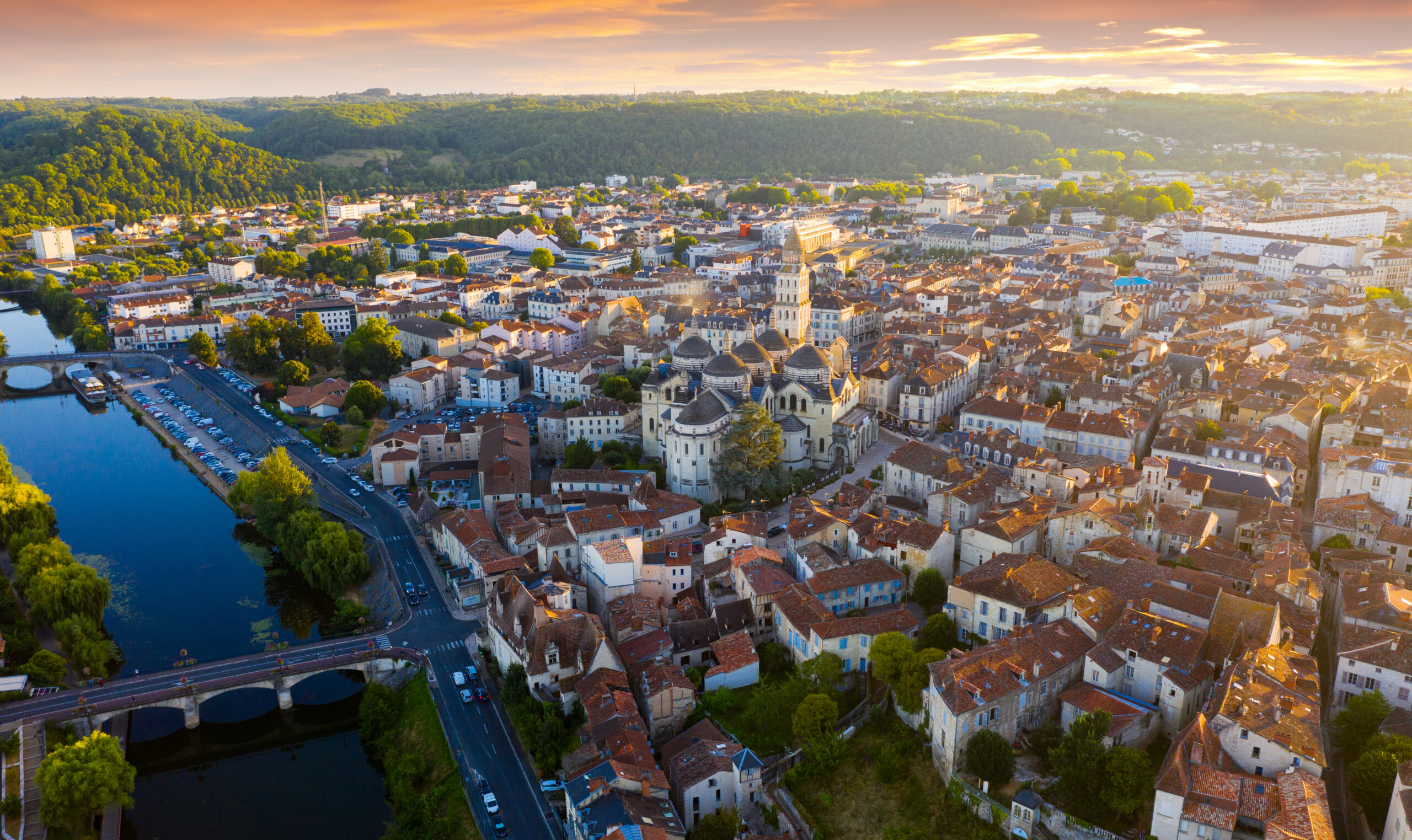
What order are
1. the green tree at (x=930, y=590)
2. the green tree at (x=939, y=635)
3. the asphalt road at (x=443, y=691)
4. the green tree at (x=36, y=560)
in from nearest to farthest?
the asphalt road at (x=443, y=691) < the green tree at (x=939, y=635) < the green tree at (x=930, y=590) < the green tree at (x=36, y=560)

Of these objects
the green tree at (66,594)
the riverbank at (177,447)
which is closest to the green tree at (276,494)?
the riverbank at (177,447)

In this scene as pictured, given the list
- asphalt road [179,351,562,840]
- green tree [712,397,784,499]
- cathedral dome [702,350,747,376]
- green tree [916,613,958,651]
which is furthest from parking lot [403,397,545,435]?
green tree [916,613,958,651]

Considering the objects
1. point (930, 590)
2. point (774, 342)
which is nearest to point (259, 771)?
point (930, 590)

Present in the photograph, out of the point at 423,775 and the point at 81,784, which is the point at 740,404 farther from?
the point at 81,784

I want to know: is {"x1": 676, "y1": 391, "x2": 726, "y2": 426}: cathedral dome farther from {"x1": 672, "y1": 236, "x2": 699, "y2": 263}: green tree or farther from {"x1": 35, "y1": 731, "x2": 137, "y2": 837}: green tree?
{"x1": 672, "y1": 236, "x2": 699, "y2": 263}: green tree

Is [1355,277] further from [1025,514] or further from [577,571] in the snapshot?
[577,571]

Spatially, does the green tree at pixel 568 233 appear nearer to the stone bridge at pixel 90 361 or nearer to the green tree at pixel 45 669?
the stone bridge at pixel 90 361
